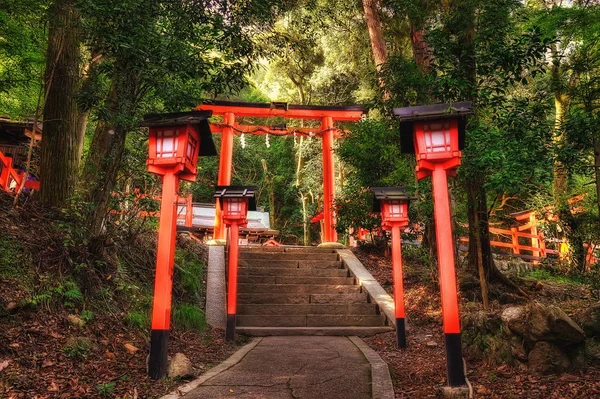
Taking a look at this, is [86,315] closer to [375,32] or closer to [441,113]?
[441,113]

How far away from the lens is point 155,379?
4035mm

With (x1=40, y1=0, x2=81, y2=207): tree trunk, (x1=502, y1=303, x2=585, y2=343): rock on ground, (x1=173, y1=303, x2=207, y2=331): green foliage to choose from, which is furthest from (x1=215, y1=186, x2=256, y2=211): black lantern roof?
(x1=502, y1=303, x2=585, y2=343): rock on ground

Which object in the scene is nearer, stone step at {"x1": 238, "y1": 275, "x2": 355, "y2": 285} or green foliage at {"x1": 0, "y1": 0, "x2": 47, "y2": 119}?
green foliage at {"x1": 0, "y1": 0, "x2": 47, "y2": 119}

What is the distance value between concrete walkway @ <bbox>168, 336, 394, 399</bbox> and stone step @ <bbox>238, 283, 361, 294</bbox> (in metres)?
2.64

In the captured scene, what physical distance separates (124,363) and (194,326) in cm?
224

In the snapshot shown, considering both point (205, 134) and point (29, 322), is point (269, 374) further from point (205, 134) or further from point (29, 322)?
point (205, 134)

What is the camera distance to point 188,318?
6.41m

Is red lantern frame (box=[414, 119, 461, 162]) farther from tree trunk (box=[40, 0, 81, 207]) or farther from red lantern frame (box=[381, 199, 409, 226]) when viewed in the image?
tree trunk (box=[40, 0, 81, 207])

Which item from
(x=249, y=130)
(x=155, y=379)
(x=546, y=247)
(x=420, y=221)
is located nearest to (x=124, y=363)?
(x=155, y=379)

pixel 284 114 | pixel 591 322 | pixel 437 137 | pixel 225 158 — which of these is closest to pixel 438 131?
pixel 437 137

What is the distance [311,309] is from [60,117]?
5775 mm

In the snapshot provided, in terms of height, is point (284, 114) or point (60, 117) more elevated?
point (284, 114)

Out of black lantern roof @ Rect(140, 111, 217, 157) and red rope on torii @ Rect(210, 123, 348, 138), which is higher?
red rope on torii @ Rect(210, 123, 348, 138)

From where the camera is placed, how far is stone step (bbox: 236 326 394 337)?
738 cm
